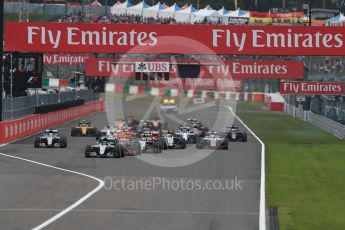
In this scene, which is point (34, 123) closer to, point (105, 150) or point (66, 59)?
point (105, 150)

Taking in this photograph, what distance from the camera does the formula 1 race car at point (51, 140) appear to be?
40.3 metres

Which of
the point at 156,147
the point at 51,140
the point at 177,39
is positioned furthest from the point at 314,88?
the point at 156,147

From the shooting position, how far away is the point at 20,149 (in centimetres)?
3941

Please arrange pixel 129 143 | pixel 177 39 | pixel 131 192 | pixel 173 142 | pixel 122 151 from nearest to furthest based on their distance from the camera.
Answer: pixel 131 192 < pixel 122 151 < pixel 129 143 < pixel 173 142 < pixel 177 39

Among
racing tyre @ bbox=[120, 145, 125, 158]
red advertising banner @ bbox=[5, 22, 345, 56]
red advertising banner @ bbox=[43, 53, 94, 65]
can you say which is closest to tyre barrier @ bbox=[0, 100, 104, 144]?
red advertising banner @ bbox=[43, 53, 94, 65]

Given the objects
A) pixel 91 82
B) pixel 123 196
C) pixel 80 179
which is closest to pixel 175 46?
pixel 80 179

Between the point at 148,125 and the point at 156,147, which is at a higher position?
the point at 148,125

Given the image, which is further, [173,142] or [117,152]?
[173,142]

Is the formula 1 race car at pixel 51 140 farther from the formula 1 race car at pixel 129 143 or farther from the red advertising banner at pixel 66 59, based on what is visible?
the red advertising banner at pixel 66 59

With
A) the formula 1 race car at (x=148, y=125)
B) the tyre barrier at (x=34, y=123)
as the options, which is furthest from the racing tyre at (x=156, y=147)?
the tyre barrier at (x=34, y=123)

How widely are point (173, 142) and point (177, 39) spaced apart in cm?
598

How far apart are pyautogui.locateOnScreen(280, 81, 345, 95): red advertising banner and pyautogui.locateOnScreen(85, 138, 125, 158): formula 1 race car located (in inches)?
1336

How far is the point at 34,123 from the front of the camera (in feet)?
167

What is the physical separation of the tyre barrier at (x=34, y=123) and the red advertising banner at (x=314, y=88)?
52.2 ft
